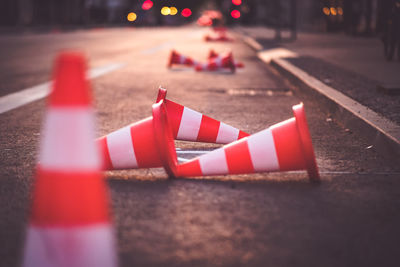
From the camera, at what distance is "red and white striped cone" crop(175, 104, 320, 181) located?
395 centimetres

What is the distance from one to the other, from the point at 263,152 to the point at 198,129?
4.06 feet

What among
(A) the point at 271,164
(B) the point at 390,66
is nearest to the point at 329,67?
(B) the point at 390,66

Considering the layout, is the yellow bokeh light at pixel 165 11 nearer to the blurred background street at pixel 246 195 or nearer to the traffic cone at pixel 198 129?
the blurred background street at pixel 246 195

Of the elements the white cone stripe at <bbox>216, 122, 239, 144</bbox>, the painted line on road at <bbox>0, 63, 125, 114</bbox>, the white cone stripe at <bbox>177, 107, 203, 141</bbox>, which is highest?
the white cone stripe at <bbox>177, 107, 203, 141</bbox>

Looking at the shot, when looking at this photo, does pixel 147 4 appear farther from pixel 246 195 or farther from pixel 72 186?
pixel 72 186

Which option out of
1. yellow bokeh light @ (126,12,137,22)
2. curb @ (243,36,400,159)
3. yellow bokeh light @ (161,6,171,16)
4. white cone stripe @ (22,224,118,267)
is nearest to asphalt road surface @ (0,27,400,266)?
curb @ (243,36,400,159)

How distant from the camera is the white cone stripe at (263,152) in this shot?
3.97m

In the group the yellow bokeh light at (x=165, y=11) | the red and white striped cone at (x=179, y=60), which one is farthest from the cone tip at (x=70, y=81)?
the yellow bokeh light at (x=165, y=11)

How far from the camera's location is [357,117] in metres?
6.04

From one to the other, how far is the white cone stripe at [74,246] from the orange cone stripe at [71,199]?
3 cm

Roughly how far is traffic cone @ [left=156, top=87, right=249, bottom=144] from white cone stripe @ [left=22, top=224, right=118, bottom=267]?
2.66m

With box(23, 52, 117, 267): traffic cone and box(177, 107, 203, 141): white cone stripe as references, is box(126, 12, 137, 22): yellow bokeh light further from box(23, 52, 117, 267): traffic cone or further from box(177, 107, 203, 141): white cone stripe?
box(23, 52, 117, 267): traffic cone

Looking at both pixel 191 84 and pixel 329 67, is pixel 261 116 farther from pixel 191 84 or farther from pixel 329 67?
pixel 329 67

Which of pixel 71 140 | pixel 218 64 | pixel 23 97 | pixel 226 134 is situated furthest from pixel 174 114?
pixel 218 64
